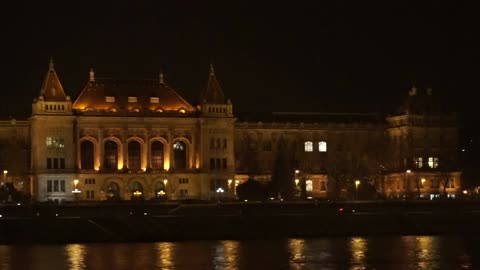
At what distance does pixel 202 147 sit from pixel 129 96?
12591mm

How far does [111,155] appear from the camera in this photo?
16938 cm

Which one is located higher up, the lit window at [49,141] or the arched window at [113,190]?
the lit window at [49,141]

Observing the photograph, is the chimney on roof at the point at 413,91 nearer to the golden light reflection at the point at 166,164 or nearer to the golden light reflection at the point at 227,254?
the golden light reflection at the point at 166,164

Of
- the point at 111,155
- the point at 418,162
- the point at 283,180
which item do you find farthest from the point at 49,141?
the point at 418,162

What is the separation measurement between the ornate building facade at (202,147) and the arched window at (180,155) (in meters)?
0.14

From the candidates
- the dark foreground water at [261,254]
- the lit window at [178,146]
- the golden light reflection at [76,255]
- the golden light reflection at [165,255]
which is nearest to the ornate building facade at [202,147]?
the lit window at [178,146]

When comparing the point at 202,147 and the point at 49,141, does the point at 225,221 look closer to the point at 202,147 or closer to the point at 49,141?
the point at 49,141

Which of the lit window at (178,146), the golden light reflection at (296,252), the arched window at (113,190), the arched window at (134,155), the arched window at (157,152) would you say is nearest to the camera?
the golden light reflection at (296,252)

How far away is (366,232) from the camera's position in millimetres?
111562

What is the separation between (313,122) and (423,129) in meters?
16.8

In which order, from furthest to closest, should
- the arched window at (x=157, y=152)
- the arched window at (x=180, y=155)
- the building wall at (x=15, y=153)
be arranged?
1. the arched window at (x=180, y=155)
2. the arched window at (x=157, y=152)
3. the building wall at (x=15, y=153)

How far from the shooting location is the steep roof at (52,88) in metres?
166

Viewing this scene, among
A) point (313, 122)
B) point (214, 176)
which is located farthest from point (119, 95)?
point (313, 122)

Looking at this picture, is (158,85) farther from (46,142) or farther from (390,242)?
(390,242)
